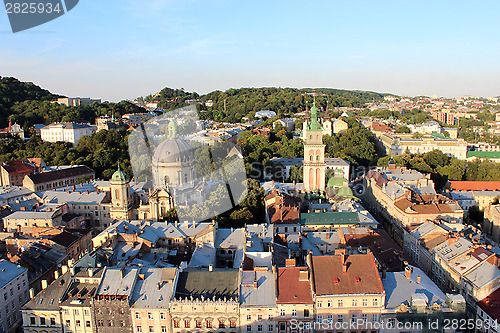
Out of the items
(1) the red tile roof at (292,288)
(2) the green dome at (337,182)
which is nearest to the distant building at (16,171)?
(2) the green dome at (337,182)

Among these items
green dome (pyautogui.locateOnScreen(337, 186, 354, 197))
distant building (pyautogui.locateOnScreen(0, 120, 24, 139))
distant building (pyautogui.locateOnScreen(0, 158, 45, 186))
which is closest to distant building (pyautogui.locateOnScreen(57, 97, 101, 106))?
distant building (pyautogui.locateOnScreen(0, 120, 24, 139))

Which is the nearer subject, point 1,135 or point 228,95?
point 1,135

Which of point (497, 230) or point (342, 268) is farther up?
point (342, 268)

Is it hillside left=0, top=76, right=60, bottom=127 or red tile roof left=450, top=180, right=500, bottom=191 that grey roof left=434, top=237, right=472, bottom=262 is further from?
hillside left=0, top=76, right=60, bottom=127

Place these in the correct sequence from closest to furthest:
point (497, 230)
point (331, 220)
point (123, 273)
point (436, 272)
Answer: point (123, 273) < point (436, 272) < point (331, 220) < point (497, 230)

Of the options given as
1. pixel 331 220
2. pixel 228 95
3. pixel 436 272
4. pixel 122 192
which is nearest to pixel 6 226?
pixel 122 192

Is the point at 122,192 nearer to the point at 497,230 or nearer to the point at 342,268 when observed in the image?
the point at 342,268

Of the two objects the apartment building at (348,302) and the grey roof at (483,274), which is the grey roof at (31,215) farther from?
the grey roof at (483,274)
